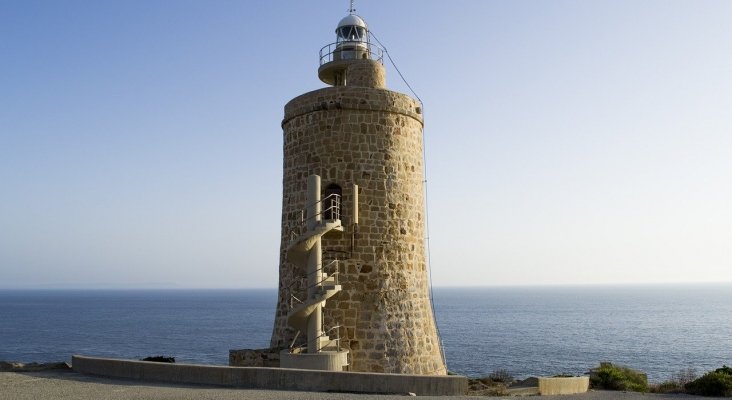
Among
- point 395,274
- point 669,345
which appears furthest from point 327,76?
point 669,345

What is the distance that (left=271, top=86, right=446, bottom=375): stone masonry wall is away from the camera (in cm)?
1469

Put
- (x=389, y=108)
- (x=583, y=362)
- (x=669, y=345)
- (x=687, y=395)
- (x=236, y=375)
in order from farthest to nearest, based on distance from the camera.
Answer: (x=669, y=345) < (x=583, y=362) < (x=389, y=108) < (x=687, y=395) < (x=236, y=375)

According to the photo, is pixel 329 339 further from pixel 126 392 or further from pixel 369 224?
pixel 126 392

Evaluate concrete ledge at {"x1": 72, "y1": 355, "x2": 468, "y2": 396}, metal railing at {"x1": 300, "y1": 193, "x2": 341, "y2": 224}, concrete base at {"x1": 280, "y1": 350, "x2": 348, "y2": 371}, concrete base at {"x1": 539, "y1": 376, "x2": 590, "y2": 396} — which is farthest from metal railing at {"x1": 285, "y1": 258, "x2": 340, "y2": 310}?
concrete base at {"x1": 539, "y1": 376, "x2": 590, "y2": 396}

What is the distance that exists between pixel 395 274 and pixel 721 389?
775 cm

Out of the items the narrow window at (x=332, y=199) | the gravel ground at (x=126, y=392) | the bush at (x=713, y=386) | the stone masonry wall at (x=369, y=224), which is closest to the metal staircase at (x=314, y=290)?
the narrow window at (x=332, y=199)

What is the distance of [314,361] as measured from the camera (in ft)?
42.2

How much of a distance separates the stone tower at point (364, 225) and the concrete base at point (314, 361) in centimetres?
100

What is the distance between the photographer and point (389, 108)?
15.6 m

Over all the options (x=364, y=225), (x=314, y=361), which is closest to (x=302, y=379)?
(x=314, y=361)

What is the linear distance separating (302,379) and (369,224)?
16.5 feet

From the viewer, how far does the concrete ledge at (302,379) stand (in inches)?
428

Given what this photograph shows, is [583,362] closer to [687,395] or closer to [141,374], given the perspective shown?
[687,395]

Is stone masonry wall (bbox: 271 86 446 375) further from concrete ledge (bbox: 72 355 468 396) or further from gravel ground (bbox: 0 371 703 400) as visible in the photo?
gravel ground (bbox: 0 371 703 400)
